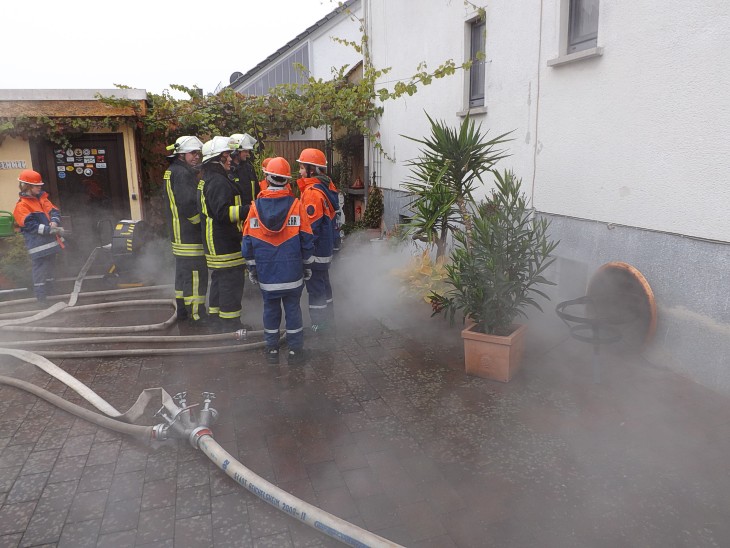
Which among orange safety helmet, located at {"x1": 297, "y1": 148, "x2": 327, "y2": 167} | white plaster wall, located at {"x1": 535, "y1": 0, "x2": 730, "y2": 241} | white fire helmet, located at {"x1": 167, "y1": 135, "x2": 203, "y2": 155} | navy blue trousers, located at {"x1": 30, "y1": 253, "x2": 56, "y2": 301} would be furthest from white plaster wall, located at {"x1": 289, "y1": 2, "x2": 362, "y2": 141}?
white plaster wall, located at {"x1": 535, "y1": 0, "x2": 730, "y2": 241}

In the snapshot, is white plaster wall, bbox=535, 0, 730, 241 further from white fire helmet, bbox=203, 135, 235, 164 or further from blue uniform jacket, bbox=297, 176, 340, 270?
white fire helmet, bbox=203, 135, 235, 164

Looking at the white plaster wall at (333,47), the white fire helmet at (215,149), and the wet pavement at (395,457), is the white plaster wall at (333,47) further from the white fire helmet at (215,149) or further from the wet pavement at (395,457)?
the wet pavement at (395,457)

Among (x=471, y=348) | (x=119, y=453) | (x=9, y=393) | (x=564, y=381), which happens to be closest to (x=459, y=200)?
(x=471, y=348)

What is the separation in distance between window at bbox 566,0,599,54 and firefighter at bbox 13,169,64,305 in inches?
262

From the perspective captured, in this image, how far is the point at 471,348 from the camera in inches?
185

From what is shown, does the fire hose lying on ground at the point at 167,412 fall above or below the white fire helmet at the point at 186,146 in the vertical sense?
below

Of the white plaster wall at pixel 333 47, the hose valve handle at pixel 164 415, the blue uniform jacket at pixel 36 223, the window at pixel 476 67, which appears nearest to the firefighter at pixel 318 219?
the hose valve handle at pixel 164 415

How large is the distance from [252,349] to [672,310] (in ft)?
12.4

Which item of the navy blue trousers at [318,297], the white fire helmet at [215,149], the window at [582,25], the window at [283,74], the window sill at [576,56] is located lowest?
the navy blue trousers at [318,297]

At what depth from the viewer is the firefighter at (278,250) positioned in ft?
15.8

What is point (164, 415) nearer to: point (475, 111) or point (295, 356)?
point (295, 356)

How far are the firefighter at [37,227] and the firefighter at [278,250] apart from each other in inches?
151

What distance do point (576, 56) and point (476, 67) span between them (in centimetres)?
272

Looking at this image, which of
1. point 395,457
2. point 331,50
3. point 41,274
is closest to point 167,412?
point 395,457
